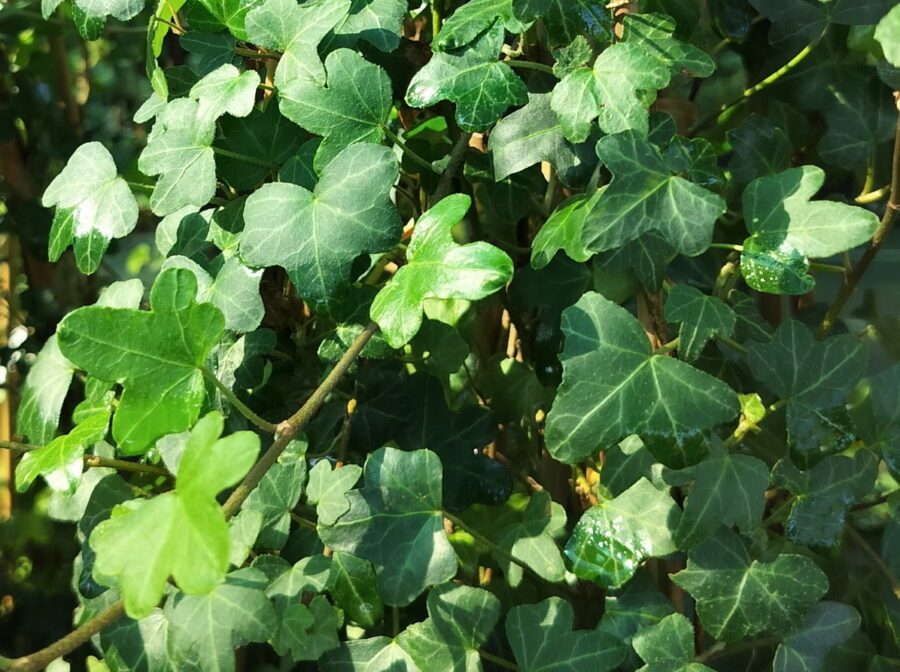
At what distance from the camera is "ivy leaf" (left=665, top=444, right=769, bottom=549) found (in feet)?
2.06

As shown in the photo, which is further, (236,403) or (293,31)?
(293,31)

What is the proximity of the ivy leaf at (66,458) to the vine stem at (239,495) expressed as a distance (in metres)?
0.11

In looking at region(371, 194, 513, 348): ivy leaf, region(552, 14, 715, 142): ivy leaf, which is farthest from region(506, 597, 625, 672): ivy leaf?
region(552, 14, 715, 142): ivy leaf

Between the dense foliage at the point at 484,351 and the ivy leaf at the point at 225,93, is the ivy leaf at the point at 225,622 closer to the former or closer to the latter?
the dense foliage at the point at 484,351

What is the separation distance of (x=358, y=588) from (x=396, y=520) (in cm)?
5

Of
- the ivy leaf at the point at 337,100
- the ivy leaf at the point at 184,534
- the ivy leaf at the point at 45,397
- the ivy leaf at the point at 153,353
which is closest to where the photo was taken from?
the ivy leaf at the point at 184,534

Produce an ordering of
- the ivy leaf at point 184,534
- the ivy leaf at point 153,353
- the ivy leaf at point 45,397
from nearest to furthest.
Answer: the ivy leaf at point 184,534, the ivy leaf at point 153,353, the ivy leaf at point 45,397

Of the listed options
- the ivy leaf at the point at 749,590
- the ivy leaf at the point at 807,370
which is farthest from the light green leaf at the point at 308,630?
the ivy leaf at the point at 807,370

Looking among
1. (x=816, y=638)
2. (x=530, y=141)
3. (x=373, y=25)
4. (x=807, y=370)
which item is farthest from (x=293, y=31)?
(x=816, y=638)

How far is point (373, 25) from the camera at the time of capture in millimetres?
689

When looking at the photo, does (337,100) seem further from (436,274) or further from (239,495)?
(239,495)

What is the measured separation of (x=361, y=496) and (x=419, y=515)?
0.14 feet

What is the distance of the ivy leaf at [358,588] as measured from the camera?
2.16 ft

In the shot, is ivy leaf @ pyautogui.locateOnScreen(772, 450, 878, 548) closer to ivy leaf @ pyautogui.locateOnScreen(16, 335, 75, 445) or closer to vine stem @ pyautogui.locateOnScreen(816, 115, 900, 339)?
vine stem @ pyautogui.locateOnScreen(816, 115, 900, 339)
